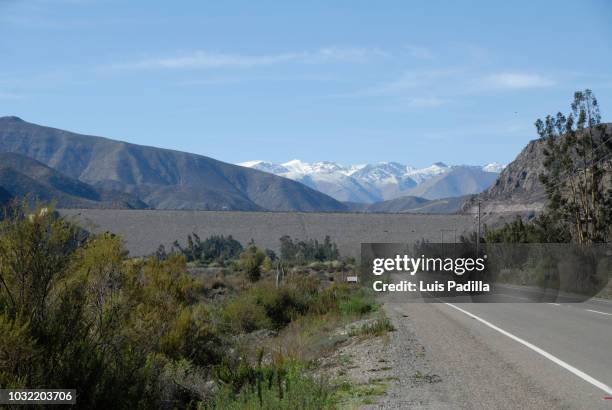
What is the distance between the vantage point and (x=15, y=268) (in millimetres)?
9008

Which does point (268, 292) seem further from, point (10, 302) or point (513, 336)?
point (10, 302)

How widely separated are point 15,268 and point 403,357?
23.1 feet

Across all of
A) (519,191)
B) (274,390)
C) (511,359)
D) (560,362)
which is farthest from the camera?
(519,191)

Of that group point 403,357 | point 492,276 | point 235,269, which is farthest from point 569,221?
point 403,357

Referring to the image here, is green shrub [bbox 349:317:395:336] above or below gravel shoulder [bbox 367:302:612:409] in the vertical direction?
below

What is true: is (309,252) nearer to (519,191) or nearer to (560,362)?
(519,191)

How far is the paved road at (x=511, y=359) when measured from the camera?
31.2 feet

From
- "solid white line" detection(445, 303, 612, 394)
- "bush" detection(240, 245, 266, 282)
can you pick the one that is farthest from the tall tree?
"solid white line" detection(445, 303, 612, 394)

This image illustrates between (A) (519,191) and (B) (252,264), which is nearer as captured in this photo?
(B) (252,264)

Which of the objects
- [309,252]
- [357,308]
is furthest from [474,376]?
[309,252]

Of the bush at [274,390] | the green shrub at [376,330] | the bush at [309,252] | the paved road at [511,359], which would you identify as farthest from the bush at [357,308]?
the bush at [309,252]

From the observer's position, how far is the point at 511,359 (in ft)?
41.6

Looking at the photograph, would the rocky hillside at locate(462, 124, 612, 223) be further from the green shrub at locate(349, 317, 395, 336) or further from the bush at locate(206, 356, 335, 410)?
the bush at locate(206, 356, 335, 410)

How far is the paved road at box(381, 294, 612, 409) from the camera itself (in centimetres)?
952
